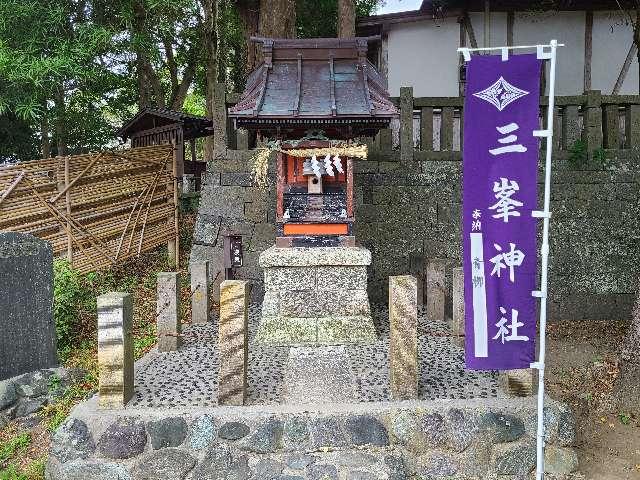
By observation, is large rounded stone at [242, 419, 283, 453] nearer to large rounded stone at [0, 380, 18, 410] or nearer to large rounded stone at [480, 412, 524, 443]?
large rounded stone at [480, 412, 524, 443]

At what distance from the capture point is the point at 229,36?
14.6 m

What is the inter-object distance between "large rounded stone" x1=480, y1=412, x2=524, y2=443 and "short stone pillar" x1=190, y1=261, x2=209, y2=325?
4.53 m

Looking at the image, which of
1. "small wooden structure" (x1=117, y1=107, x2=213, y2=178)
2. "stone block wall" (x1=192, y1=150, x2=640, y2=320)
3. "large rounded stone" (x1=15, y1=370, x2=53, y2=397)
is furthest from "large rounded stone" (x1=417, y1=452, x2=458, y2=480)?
"small wooden structure" (x1=117, y1=107, x2=213, y2=178)

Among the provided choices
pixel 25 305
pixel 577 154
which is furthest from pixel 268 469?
pixel 577 154

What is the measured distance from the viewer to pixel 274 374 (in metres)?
5.59

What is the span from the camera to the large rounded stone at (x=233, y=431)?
4.61m

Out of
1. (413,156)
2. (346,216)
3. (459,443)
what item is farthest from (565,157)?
(459,443)

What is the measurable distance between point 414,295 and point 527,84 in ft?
7.15

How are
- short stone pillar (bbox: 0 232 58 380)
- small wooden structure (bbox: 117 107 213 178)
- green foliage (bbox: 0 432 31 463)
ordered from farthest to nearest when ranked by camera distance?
small wooden structure (bbox: 117 107 213 178)
short stone pillar (bbox: 0 232 58 380)
green foliage (bbox: 0 432 31 463)

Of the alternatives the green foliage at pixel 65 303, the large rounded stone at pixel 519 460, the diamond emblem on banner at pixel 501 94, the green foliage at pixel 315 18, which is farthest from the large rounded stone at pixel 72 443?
the green foliage at pixel 315 18

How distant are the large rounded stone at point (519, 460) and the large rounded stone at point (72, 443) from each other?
12.8 ft

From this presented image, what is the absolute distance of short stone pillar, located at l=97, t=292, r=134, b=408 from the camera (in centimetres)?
474

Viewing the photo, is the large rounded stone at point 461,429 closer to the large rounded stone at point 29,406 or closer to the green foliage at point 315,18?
the large rounded stone at point 29,406

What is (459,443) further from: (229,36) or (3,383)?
(229,36)
